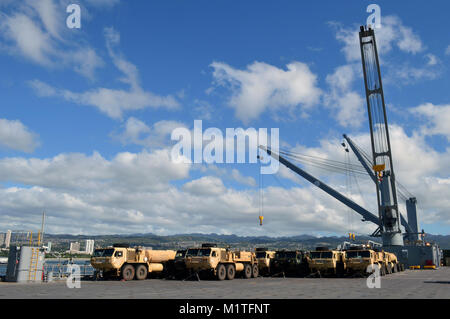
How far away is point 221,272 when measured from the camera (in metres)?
24.5

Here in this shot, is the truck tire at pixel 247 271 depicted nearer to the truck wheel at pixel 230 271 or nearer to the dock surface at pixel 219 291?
the truck wheel at pixel 230 271

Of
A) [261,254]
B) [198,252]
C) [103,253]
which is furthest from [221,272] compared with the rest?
[103,253]

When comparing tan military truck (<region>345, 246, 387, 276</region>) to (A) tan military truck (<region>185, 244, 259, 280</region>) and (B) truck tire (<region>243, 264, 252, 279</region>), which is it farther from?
(A) tan military truck (<region>185, 244, 259, 280</region>)

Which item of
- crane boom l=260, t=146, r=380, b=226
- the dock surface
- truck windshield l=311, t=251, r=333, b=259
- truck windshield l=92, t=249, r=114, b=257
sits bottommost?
the dock surface

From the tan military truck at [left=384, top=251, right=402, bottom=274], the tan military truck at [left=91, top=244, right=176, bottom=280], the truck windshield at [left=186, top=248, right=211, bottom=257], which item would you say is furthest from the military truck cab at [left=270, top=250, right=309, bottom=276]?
the tan military truck at [left=91, top=244, right=176, bottom=280]

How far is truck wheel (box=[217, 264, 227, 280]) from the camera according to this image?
79.4 ft

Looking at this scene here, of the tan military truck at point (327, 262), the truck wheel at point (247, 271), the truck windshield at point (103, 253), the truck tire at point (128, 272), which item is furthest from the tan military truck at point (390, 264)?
the truck windshield at point (103, 253)

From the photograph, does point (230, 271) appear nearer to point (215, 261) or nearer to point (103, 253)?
point (215, 261)

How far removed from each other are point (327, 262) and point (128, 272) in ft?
45.4

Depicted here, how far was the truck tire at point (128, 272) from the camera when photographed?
23.0 m

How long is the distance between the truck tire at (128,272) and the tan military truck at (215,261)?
3468 mm
